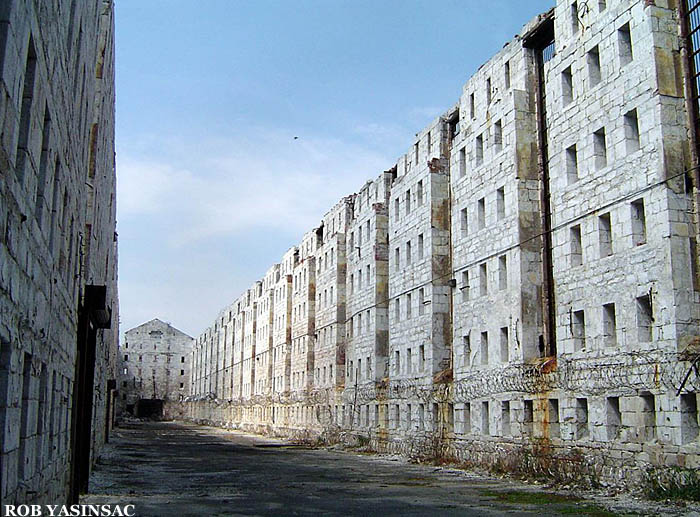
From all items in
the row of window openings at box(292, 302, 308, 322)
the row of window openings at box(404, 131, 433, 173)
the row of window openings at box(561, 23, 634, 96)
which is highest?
the row of window openings at box(404, 131, 433, 173)

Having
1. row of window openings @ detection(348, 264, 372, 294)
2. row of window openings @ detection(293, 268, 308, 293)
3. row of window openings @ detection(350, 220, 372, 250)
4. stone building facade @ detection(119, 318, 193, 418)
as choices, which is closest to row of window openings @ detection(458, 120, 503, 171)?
row of window openings @ detection(350, 220, 372, 250)

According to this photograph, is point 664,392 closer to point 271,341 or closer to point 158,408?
point 271,341

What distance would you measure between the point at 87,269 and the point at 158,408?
102500mm

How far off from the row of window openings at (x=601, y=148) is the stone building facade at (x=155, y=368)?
320 feet

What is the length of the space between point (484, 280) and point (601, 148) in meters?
7.92

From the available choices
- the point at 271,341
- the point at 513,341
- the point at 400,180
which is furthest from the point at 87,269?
→ the point at 271,341

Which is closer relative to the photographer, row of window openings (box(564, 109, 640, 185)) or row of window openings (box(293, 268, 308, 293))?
row of window openings (box(564, 109, 640, 185))

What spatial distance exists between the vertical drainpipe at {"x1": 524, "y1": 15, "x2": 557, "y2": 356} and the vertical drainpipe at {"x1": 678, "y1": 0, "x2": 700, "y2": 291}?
20.0 feet

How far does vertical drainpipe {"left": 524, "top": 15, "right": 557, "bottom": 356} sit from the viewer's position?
25.0 meters

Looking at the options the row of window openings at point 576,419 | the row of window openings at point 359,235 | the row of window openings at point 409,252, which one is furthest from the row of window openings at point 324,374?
the row of window openings at point 576,419

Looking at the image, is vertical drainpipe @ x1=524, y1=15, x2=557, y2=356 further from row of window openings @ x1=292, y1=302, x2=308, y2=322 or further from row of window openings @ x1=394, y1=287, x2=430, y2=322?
row of window openings @ x1=292, y1=302, x2=308, y2=322

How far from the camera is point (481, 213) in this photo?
29.0m

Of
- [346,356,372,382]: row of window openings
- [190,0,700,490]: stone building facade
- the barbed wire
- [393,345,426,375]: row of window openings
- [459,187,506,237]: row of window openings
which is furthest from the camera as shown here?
[346,356,372,382]: row of window openings

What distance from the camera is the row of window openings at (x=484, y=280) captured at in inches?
1056
